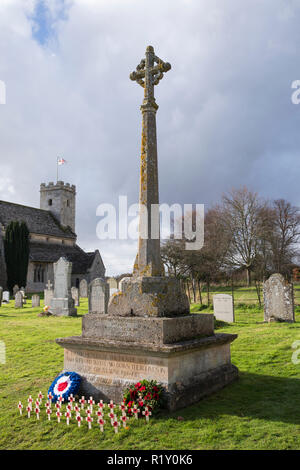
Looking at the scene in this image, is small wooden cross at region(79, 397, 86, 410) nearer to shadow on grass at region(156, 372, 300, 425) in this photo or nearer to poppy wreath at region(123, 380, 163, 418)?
poppy wreath at region(123, 380, 163, 418)

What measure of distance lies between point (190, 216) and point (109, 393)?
35134mm

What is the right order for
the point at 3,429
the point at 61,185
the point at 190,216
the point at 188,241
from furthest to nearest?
the point at 61,185, the point at 190,216, the point at 188,241, the point at 3,429

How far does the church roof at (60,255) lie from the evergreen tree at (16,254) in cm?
261

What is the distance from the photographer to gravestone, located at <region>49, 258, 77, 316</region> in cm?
1739

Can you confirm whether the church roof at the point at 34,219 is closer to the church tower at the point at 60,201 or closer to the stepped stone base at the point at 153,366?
the church tower at the point at 60,201

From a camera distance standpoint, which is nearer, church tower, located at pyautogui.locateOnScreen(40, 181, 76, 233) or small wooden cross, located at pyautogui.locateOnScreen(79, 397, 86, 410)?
small wooden cross, located at pyautogui.locateOnScreen(79, 397, 86, 410)

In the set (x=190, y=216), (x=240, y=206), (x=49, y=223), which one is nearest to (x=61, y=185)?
(x=49, y=223)

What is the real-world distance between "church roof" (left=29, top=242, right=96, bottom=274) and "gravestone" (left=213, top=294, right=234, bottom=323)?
3277 cm

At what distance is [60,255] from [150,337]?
4302 centimetres

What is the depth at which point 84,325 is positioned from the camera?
5852mm

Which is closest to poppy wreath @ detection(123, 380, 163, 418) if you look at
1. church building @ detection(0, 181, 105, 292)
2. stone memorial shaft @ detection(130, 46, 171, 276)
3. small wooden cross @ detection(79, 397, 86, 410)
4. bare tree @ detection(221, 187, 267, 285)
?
small wooden cross @ detection(79, 397, 86, 410)

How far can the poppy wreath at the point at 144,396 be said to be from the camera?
4559 mm
